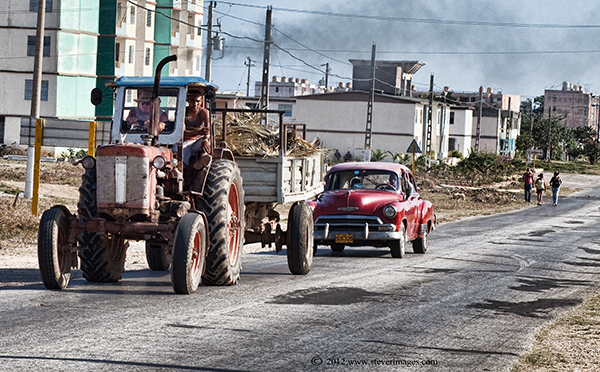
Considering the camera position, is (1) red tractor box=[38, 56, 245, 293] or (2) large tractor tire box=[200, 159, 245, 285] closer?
(1) red tractor box=[38, 56, 245, 293]

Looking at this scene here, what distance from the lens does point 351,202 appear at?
18.2 m

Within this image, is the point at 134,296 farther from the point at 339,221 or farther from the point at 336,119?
the point at 336,119

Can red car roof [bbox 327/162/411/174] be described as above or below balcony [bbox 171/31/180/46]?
below

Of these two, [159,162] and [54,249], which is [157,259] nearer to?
[54,249]

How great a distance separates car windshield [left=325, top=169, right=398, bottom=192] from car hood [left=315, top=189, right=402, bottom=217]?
22.7 inches

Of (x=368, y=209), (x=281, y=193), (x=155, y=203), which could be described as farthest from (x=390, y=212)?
(x=155, y=203)

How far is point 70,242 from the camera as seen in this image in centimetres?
1145

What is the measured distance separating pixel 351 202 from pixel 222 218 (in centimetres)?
649

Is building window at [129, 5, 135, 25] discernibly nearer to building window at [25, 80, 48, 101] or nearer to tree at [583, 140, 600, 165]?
building window at [25, 80, 48, 101]

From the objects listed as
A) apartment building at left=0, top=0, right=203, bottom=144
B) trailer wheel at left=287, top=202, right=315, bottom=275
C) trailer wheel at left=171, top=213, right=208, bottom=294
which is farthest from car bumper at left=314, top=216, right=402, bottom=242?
apartment building at left=0, top=0, right=203, bottom=144

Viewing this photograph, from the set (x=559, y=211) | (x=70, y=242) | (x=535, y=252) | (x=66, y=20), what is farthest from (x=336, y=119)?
(x=70, y=242)

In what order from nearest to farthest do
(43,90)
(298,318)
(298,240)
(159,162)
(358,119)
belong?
(298,318) < (159,162) < (298,240) < (43,90) < (358,119)

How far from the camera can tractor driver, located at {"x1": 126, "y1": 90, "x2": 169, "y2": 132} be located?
1261 centimetres

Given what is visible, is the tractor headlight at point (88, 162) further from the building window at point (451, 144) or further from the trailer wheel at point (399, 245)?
the building window at point (451, 144)
